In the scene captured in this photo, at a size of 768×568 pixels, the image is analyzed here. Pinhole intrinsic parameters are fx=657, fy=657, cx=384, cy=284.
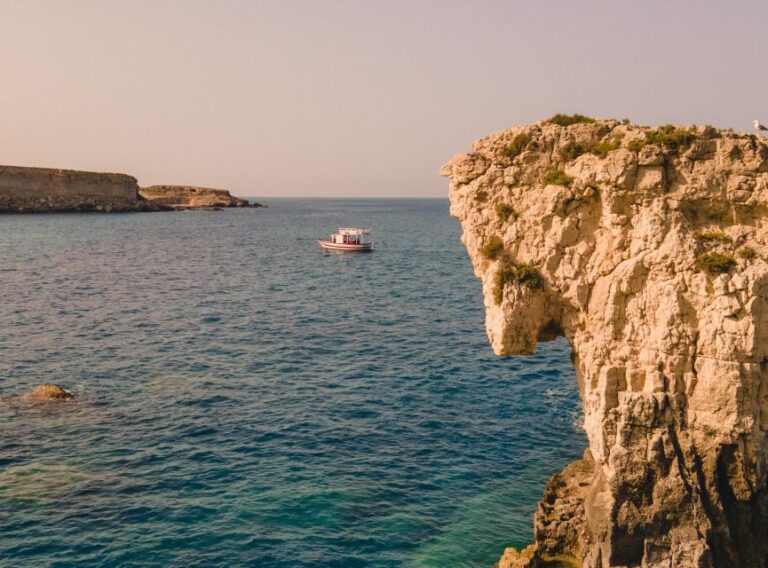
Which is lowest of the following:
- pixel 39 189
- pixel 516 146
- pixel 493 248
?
pixel 493 248

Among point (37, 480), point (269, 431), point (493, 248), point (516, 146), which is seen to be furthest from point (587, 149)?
point (37, 480)

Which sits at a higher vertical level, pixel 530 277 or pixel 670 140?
pixel 670 140

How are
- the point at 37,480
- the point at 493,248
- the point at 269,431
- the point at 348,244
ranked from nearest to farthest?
the point at 493,248 < the point at 37,480 < the point at 269,431 < the point at 348,244

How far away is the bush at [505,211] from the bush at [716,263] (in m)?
7.13

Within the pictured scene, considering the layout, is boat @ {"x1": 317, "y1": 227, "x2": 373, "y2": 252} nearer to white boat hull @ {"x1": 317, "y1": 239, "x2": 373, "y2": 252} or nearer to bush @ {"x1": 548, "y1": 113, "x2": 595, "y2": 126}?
white boat hull @ {"x1": 317, "y1": 239, "x2": 373, "y2": 252}

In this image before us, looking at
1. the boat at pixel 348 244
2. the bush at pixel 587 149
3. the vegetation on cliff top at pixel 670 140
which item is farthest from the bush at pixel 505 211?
the boat at pixel 348 244

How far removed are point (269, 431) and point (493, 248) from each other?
61.0 feet

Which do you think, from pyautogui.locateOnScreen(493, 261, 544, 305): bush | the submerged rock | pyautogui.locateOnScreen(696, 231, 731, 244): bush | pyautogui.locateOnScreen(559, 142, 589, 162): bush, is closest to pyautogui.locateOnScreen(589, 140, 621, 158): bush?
pyautogui.locateOnScreen(559, 142, 589, 162): bush

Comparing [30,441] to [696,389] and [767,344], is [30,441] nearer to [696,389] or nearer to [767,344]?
[696,389]

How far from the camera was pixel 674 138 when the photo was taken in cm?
2317

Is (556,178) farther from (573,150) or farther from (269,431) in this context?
(269,431)

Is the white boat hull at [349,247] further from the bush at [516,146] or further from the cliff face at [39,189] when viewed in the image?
the cliff face at [39,189]

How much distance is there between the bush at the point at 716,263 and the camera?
21.7 meters

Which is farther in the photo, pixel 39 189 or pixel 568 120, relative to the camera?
pixel 39 189
